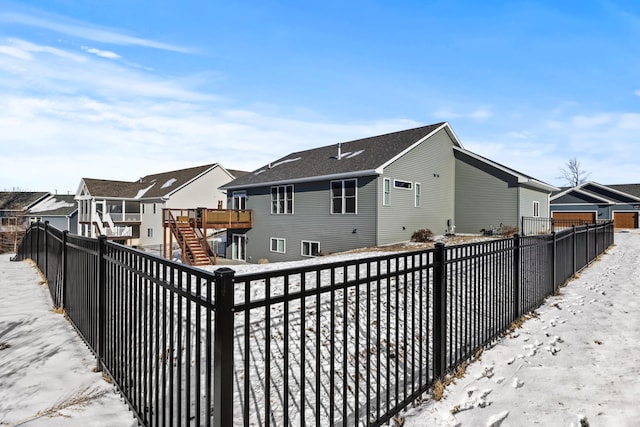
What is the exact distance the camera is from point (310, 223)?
20766 mm

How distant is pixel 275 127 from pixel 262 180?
152 inches

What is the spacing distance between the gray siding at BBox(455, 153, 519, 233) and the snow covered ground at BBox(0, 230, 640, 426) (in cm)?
1622

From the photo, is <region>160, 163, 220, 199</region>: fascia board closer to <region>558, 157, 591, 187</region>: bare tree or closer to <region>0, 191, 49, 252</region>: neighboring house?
<region>0, 191, 49, 252</region>: neighboring house

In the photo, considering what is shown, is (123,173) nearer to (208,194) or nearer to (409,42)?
(208,194)

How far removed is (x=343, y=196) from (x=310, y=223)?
2963 millimetres

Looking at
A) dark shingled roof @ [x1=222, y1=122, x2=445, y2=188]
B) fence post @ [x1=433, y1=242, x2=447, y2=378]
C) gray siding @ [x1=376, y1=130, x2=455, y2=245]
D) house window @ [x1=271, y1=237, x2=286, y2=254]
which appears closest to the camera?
fence post @ [x1=433, y1=242, x2=447, y2=378]

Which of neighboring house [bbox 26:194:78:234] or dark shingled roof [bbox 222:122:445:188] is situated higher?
dark shingled roof [bbox 222:122:445:188]

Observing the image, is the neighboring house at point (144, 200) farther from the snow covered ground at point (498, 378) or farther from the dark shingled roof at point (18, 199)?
the snow covered ground at point (498, 378)

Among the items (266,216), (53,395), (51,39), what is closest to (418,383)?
(53,395)

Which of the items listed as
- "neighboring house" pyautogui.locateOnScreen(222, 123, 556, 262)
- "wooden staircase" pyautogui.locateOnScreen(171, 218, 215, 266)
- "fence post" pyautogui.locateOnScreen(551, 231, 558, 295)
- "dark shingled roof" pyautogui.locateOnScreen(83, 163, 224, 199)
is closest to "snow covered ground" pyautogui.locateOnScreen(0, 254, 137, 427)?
"fence post" pyautogui.locateOnScreen(551, 231, 558, 295)

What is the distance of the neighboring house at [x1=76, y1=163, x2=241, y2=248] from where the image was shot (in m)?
34.4

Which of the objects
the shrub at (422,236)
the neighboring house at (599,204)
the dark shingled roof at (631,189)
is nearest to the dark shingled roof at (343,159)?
the shrub at (422,236)

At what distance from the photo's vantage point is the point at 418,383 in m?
3.58

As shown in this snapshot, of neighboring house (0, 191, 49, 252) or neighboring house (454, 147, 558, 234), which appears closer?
neighboring house (454, 147, 558, 234)
